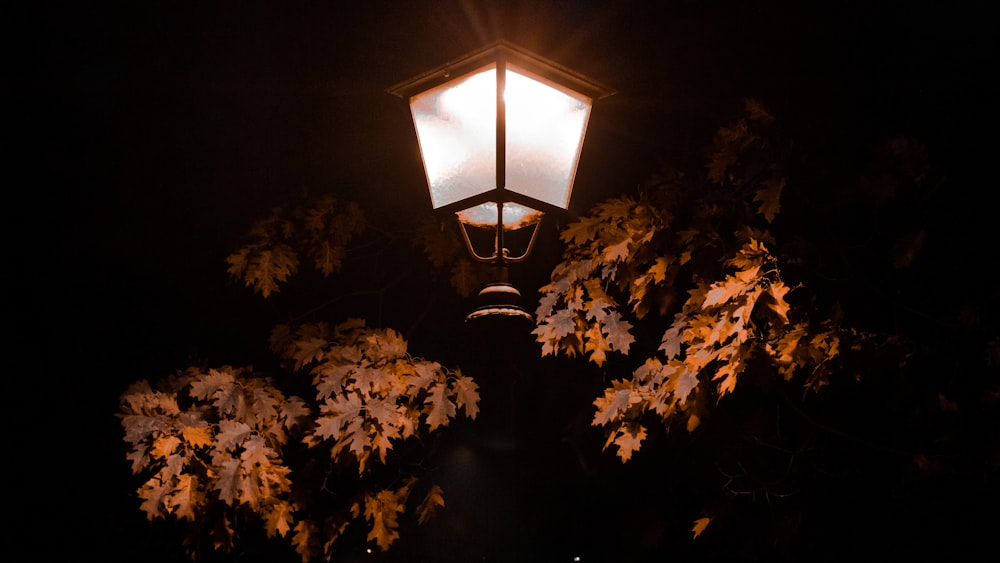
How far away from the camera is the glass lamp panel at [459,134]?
375cm

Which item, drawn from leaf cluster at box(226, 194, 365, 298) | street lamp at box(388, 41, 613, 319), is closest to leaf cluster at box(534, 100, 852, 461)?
street lamp at box(388, 41, 613, 319)

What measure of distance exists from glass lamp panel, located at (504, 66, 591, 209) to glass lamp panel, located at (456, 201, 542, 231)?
0.31m

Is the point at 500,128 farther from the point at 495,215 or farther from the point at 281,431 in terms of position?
the point at 281,431

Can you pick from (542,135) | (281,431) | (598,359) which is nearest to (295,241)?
(281,431)

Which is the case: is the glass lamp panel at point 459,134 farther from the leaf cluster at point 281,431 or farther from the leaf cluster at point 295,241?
the leaf cluster at point 295,241

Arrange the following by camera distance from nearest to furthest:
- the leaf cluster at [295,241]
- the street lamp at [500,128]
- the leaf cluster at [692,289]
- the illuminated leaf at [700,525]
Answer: the street lamp at [500,128]
the leaf cluster at [692,289]
the illuminated leaf at [700,525]
the leaf cluster at [295,241]

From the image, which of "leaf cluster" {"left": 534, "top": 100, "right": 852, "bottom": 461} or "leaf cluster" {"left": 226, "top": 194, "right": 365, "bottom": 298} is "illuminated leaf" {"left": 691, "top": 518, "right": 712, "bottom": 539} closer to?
"leaf cluster" {"left": 534, "top": 100, "right": 852, "bottom": 461}

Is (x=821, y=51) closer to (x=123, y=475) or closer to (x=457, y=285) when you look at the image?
(x=457, y=285)

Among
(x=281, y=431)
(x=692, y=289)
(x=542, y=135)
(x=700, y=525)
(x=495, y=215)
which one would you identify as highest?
(x=542, y=135)

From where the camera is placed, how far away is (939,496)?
174 inches

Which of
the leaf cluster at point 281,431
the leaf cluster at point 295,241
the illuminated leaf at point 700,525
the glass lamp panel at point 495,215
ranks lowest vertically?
the illuminated leaf at point 700,525

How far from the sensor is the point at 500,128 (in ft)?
12.1

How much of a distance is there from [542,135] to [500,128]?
28cm

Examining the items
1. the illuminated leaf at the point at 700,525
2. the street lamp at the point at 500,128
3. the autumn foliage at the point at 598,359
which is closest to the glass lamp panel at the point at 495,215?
the street lamp at the point at 500,128
